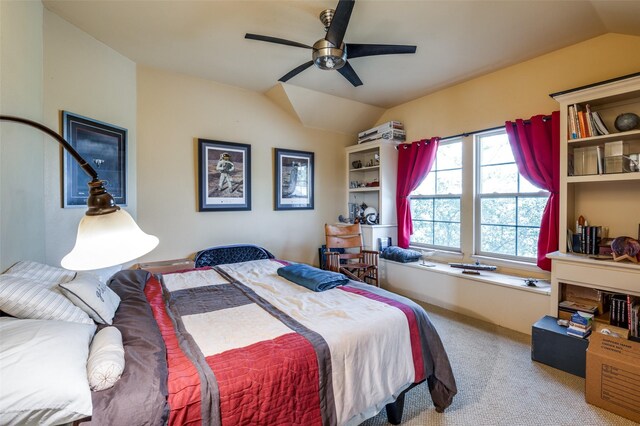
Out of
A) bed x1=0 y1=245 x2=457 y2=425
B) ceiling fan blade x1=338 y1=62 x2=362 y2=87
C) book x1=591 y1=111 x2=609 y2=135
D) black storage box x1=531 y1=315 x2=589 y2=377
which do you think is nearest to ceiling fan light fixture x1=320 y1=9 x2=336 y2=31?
ceiling fan blade x1=338 y1=62 x2=362 y2=87

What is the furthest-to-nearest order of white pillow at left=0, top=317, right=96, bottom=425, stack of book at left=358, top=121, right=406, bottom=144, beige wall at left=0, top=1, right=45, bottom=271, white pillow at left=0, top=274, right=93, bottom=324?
stack of book at left=358, top=121, right=406, bottom=144, beige wall at left=0, top=1, right=45, bottom=271, white pillow at left=0, top=274, right=93, bottom=324, white pillow at left=0, top=317, right=96, bottom=425

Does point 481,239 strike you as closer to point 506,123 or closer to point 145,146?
point 506,123

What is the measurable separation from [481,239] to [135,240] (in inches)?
140

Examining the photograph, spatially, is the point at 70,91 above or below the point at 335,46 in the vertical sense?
below

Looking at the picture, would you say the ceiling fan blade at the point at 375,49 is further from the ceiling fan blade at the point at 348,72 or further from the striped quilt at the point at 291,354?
the striped quilt at the point at 291,354

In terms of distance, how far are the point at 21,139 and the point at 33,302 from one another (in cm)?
113

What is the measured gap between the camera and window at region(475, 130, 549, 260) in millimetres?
3029

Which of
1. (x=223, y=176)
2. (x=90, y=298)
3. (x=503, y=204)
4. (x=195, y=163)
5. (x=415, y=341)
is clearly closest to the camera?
(x=90, y=298)

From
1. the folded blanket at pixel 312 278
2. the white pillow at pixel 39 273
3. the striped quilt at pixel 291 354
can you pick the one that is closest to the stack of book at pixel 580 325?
the striped quilt at pixel 291 354

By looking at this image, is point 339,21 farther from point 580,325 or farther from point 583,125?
point 580,325

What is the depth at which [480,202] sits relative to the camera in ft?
11.2

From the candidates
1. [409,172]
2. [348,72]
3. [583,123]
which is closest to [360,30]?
[348,72]

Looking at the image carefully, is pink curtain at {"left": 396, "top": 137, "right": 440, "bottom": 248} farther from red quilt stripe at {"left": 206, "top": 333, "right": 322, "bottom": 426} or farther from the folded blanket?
red quilt stripe at {"left": 206, "top": 333, "right": 322, "bottom": 426}

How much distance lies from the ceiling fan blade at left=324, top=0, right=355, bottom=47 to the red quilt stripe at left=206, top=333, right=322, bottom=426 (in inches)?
74.1
